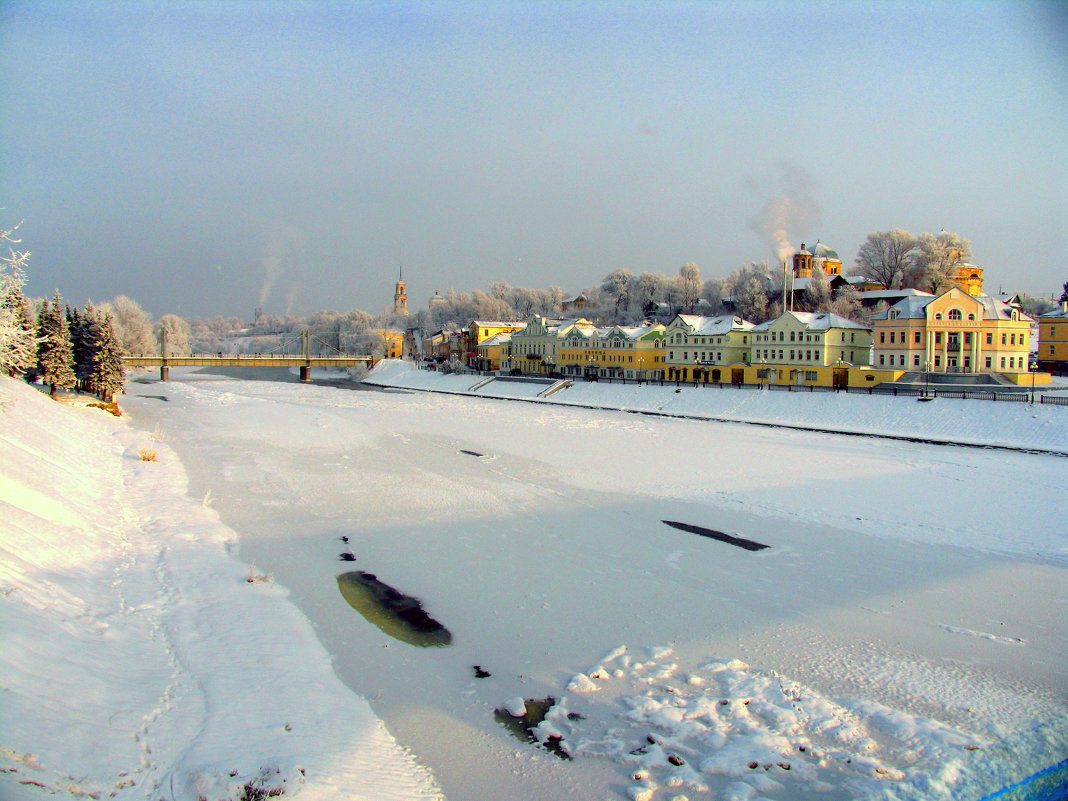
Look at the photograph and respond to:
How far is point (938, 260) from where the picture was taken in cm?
7531

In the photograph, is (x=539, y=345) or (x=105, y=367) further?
(x=539, y=345)

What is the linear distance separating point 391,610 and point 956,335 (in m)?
49.9

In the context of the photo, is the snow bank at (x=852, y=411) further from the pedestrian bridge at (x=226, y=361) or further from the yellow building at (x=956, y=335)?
the pedestrian bridge at (x=226, y=361)

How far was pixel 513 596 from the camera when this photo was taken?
12.5 m

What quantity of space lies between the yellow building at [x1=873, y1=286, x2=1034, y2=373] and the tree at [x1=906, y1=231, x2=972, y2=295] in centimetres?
3096

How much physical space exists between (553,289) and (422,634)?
465 ft

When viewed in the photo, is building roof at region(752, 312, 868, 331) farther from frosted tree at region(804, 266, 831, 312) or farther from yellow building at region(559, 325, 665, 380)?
frosted tree at region(804, 266, 831, 312)

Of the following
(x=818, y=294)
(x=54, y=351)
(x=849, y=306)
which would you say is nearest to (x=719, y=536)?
(x=54, y=351)

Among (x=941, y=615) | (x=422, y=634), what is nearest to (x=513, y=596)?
(x=422, y=634)

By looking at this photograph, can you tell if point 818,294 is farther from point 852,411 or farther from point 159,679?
point 159,679

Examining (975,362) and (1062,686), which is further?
(975,362)

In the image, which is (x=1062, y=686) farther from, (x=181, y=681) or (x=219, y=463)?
(x=219, y=463)

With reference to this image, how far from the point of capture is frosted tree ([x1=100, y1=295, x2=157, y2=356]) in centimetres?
9519

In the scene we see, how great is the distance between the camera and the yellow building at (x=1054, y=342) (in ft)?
169
